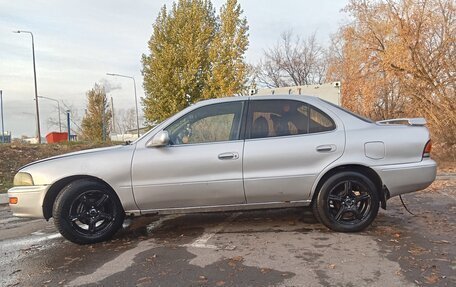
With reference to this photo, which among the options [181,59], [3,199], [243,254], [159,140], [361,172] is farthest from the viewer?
[181,59]

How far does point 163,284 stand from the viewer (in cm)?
352

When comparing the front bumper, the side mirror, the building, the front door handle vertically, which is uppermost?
the building

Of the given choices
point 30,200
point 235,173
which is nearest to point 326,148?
point 235,173

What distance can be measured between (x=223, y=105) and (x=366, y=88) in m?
12.3

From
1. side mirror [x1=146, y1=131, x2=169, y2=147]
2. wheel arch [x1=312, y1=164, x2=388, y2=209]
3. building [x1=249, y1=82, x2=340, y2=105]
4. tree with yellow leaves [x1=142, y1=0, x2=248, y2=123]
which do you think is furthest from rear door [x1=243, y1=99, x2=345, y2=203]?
tree with yellow leaves [x1=142, y1=0, x2=248, y2=123]

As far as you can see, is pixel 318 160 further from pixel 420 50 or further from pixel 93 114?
pixel 93 114

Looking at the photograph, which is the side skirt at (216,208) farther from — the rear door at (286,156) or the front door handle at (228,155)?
the front door handle at (228,155)

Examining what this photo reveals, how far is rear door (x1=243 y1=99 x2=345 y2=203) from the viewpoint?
15.6 feet

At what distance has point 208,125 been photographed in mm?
5027

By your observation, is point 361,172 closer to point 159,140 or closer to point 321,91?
point 159,140

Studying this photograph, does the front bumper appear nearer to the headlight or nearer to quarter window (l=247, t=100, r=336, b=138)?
the headlight

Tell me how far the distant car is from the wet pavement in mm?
378

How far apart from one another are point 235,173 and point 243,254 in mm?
978

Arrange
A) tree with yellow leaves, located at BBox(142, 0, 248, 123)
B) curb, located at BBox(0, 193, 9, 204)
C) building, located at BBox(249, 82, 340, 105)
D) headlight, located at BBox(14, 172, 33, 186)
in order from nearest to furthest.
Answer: headlight, located at BBox(14, 172, 33, 186) < curb, located at BBox(0, 193, 9, 204) < building, located at BBox(249, 82, 340, 105) < tree with yellow leaves, located at BBox(142, 0, 248, 123)
